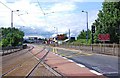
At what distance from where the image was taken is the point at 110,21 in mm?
79250

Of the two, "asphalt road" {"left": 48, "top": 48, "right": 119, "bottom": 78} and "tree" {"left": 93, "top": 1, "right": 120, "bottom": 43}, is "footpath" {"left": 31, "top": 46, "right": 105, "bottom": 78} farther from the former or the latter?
A: "tree" {"left": 93, "top": 1, "right": 120, "bottom": 43}

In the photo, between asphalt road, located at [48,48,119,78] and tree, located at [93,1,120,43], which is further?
tree, located at [93,1,120,43]

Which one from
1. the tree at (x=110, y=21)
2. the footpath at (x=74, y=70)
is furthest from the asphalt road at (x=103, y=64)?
the tree at (x=110, y=21)

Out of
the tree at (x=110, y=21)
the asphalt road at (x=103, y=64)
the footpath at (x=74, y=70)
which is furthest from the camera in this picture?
the tree at (x=110, y=21)

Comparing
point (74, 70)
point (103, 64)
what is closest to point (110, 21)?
point (103, 64)

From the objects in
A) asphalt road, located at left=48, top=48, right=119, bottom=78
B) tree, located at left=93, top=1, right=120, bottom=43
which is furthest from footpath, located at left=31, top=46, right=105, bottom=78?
tree, located at left=93, top=1, right=120, bottom=43

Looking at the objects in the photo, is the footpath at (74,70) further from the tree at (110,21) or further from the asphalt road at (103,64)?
the tree at (110,21)

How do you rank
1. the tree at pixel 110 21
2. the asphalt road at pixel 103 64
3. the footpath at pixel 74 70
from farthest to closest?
1. the tree at pixel 110 21
2. the asphalt road at pixel 103 64
3. the footpath at pixel 74 70

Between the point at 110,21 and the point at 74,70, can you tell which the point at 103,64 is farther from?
the point at 110,21

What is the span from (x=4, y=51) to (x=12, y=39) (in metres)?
26.4

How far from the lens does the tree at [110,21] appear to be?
78312mm

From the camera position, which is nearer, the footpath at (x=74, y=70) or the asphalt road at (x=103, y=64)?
the footpath at (x=74, y=70)

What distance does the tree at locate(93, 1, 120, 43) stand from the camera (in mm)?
78312

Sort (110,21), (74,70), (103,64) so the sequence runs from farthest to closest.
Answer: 1. (110,21)
2. (103,64)
3. (74,70)
